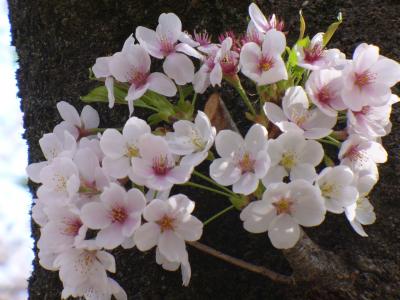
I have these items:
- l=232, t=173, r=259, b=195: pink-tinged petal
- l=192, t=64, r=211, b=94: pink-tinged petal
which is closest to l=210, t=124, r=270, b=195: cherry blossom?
l=232, t=173, r=259, b=195: pink-tinged petal

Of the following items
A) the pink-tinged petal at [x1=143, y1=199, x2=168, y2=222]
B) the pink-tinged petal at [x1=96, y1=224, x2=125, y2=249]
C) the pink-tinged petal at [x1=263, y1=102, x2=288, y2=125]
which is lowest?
the pink-tinged petal at [x1=96, y1=224, x2=125, y2=249]

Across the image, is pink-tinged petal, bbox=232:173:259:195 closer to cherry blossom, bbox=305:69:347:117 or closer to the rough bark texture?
cherry blossom, bbox=305:69:347:117

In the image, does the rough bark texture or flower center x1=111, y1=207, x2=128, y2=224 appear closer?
flower center x1=111, y1=207, x2=128, y2=224

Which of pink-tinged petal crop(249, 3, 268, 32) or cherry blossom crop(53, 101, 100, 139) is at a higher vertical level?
pink-tinged petal crop(249, 3, 268, 32)

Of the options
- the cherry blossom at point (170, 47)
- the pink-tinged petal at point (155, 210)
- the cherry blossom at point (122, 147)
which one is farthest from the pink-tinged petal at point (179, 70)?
the pink-tinged petal at point (155, 210)

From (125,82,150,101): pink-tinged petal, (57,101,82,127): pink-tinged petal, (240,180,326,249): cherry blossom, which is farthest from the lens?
(57,101,82,127): pink-tinged petal

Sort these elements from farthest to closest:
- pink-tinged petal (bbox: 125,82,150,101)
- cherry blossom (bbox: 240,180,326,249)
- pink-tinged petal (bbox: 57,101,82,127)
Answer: pink-tinged petal (bbox: 57,101,82,127)
pink-tinged petal (bbox: 125,82,150,101)
cherry blossom (bbox: 240,180,326,249)

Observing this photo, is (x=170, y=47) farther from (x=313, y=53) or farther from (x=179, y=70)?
(x=313, y=53)

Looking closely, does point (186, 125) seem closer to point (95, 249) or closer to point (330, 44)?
point (95, 249)
